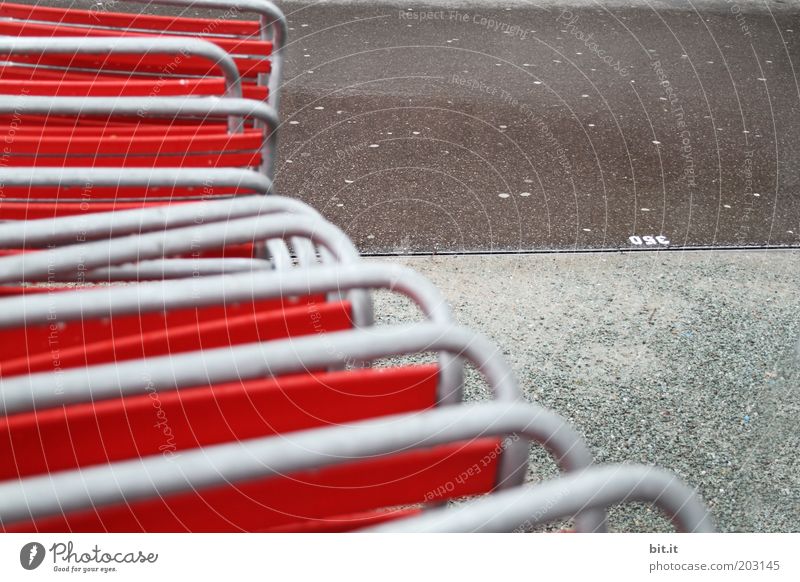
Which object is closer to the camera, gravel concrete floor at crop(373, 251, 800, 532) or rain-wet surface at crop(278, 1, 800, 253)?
gravel concrete floor at crop(373, 251, 800, 532)

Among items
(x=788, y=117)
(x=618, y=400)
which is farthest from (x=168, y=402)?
(x=788, y=117)

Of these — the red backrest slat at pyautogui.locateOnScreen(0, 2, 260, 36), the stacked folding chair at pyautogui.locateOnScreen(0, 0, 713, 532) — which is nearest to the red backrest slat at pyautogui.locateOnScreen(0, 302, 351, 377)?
the stacked folding chair at pyautogui.locateOnScreen(0, 0, 713, 532)

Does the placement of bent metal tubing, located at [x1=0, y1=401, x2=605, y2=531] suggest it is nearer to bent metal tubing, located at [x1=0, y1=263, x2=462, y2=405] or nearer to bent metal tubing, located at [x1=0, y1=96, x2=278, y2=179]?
bent metal tubing, located at [x1=0, y1=263, x2=462, y2=405]

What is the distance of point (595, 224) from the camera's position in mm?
2980

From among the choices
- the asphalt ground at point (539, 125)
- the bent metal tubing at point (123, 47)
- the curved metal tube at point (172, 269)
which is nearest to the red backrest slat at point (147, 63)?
the bent metal tubing at point (123, 47)

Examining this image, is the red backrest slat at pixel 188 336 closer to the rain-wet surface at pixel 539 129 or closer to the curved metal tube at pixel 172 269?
the curved metal tube at pixel 172 269

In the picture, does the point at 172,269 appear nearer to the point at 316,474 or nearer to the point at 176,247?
the point at 176,247

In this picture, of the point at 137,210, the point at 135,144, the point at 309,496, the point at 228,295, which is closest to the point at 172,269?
the point at 137,210

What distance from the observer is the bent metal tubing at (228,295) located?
3.16ft

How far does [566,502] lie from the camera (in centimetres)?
80

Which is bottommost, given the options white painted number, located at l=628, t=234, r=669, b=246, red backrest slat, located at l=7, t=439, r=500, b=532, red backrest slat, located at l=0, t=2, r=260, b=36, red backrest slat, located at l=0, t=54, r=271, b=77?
white painted number, located at l=628, t=234, r=669, b=246

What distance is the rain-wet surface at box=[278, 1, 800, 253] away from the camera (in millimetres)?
2979

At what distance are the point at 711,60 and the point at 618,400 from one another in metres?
3.08

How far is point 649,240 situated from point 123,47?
1.70m
